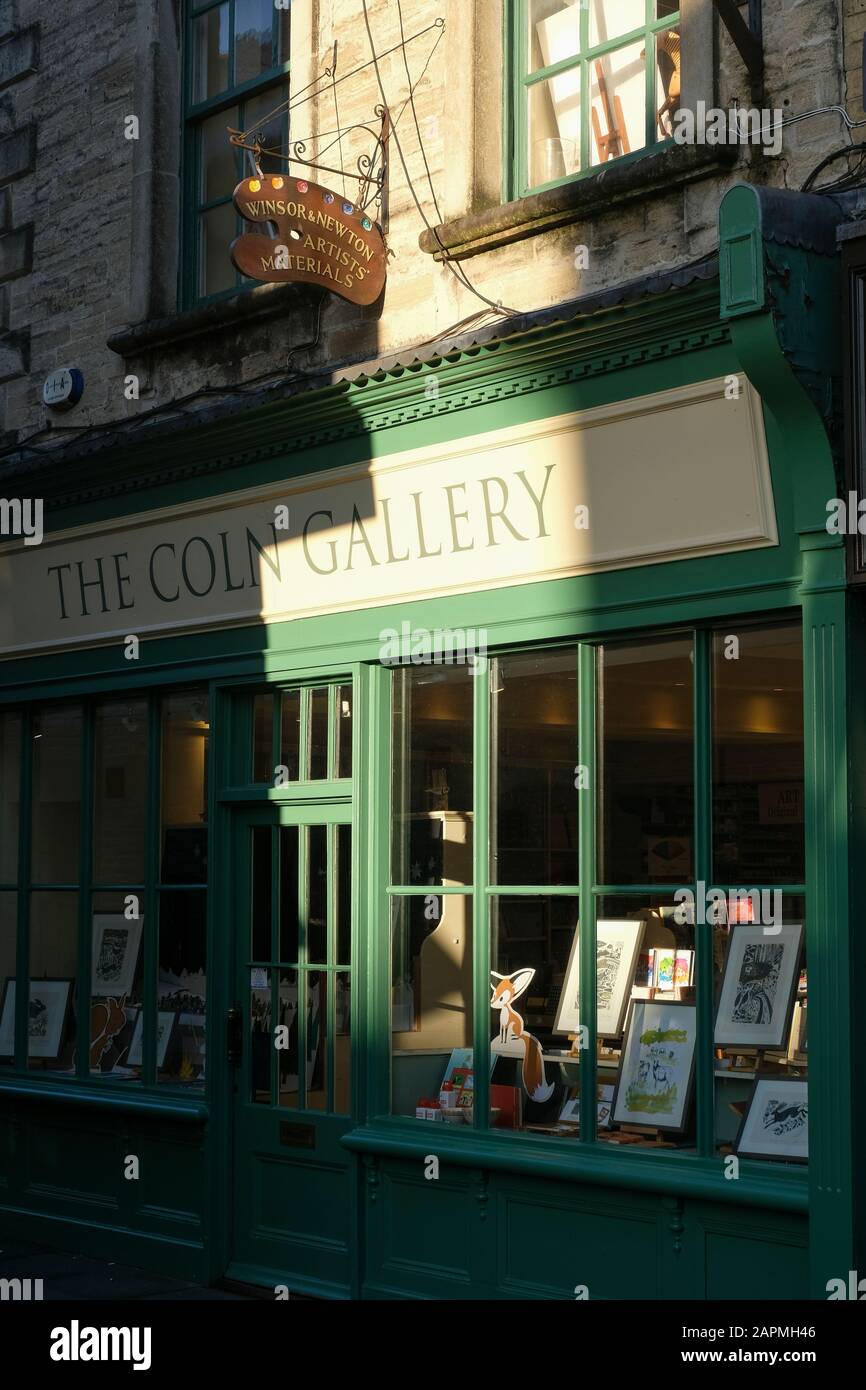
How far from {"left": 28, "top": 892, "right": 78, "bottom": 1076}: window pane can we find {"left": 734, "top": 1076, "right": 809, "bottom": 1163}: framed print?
501cm

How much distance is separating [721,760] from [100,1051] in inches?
193

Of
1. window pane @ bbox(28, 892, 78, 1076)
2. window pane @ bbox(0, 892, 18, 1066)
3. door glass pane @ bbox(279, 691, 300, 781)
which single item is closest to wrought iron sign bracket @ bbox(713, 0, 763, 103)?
door glass pane @ bbox(279, 691, 300, 781)

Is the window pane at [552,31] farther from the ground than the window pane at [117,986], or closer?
farther from the ground

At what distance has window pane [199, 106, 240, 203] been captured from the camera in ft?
33.3

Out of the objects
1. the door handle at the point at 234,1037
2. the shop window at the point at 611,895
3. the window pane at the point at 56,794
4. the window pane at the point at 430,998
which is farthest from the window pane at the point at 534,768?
the window pane at the point at 56,794

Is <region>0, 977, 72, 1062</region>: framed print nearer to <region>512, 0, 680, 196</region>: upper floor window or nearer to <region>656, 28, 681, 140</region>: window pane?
<region>512, 0, 680, 196</region>: upper floor window

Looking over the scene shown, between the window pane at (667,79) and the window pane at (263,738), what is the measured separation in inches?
144

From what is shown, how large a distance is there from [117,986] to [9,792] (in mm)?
1762

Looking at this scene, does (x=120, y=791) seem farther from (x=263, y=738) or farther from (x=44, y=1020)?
(x=44, y=1020)

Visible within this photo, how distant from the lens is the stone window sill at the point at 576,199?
7.09m

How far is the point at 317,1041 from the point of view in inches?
350

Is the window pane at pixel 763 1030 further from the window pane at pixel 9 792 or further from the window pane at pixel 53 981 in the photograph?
the window pane at pixel 9 792

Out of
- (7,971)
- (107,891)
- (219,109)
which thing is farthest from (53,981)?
(219,109)

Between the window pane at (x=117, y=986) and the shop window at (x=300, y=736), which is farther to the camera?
the window pane at (x=117, y=986)
